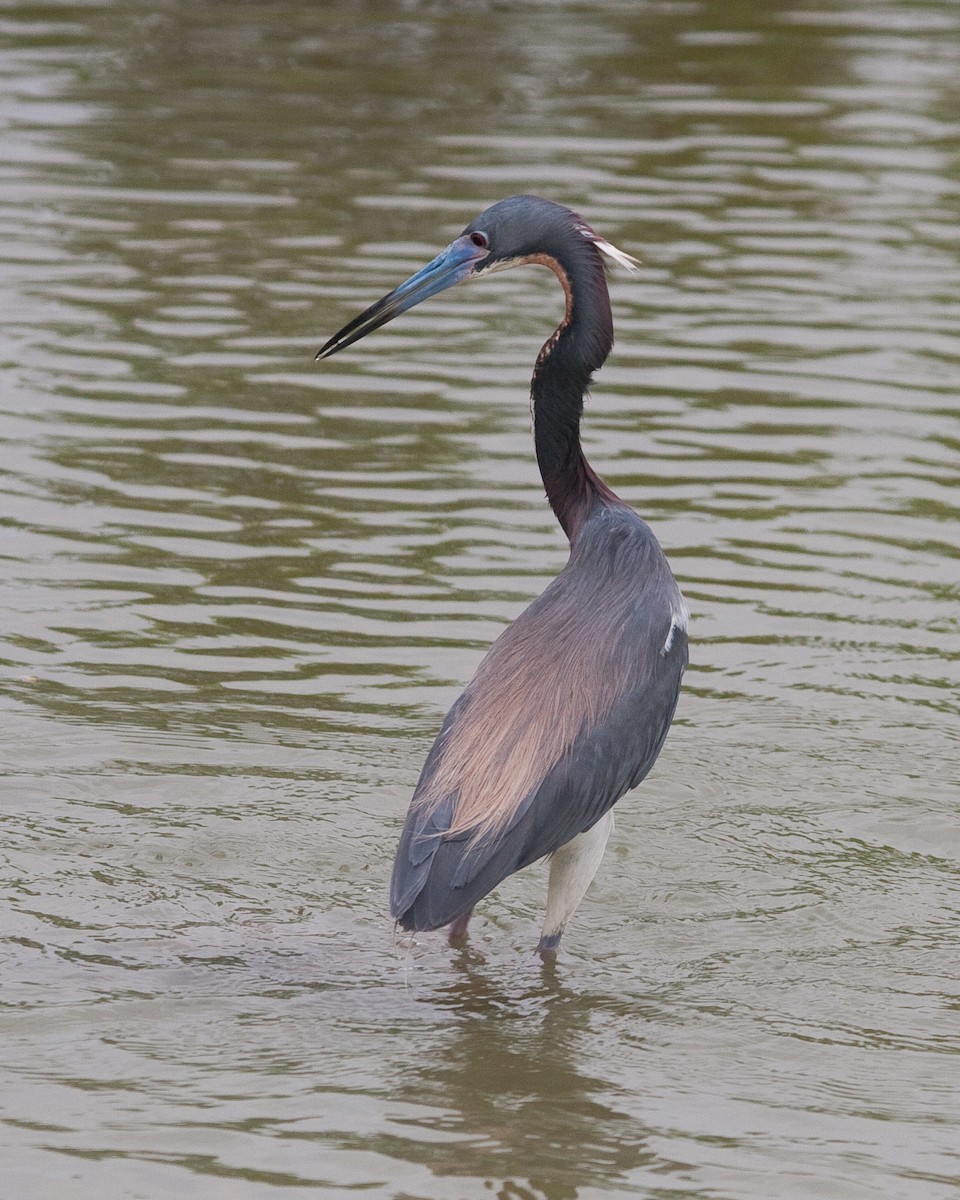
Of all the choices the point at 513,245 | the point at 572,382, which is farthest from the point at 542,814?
the point at 513,245

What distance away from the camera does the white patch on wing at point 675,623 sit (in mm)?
6527

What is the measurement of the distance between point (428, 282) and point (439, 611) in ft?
6.68

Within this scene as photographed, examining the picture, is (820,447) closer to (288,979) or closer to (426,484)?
(426,484)

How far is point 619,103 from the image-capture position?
51.6 ft

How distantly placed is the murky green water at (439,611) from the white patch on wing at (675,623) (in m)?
0.79

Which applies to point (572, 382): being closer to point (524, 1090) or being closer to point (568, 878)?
point (568, 878)

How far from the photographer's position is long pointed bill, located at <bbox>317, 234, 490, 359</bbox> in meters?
6.85

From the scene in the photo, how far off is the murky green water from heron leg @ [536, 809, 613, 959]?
0.12 meters

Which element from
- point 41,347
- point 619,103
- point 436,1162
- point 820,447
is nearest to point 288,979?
point 436,1162

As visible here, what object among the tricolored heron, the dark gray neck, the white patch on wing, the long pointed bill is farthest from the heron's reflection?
the long pointed bill

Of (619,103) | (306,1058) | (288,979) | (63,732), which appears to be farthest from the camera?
(619,103)

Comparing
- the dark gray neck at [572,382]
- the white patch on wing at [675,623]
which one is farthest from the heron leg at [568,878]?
the dark gray neck at [572,382]

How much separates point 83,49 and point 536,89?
349 centimetres

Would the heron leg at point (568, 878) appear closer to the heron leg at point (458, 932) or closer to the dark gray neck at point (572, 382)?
the heron leg at point (458, 932)
